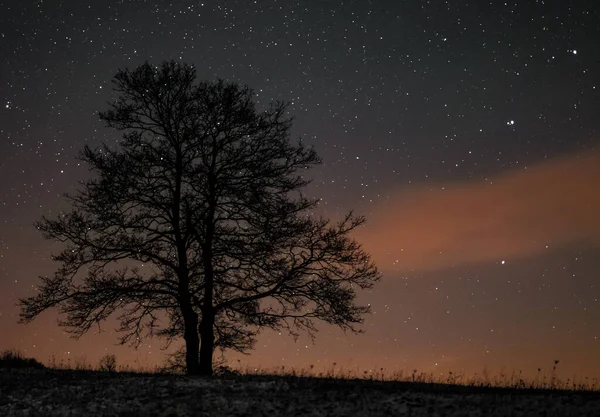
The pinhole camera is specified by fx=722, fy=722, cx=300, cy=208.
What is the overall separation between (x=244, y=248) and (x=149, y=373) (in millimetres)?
4576

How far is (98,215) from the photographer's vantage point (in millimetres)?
21797

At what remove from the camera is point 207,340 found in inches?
863

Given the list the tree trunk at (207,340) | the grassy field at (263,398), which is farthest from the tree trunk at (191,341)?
the grassy field at (263,398)

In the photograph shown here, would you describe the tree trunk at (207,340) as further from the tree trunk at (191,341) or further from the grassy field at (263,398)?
the grassy field at (263,398)

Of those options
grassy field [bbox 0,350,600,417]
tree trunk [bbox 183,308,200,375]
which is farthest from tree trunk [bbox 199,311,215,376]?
grassy field [bbox 0,350,600,417]

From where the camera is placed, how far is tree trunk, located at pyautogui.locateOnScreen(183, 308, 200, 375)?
21664mm

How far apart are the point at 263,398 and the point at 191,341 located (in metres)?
6.44

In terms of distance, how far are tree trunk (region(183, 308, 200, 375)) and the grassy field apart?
2.20 m

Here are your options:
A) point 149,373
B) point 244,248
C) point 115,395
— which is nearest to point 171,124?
point 244,248

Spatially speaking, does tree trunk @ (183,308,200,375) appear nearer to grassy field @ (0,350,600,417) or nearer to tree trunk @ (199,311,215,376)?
tree trunk @ (199,311,215,376)

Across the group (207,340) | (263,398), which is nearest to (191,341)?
(207,340)

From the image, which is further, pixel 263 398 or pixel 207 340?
pixel 207 340

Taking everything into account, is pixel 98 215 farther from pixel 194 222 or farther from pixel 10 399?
pixel 10 399

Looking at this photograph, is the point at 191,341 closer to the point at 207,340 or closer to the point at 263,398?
the point at 207,340
